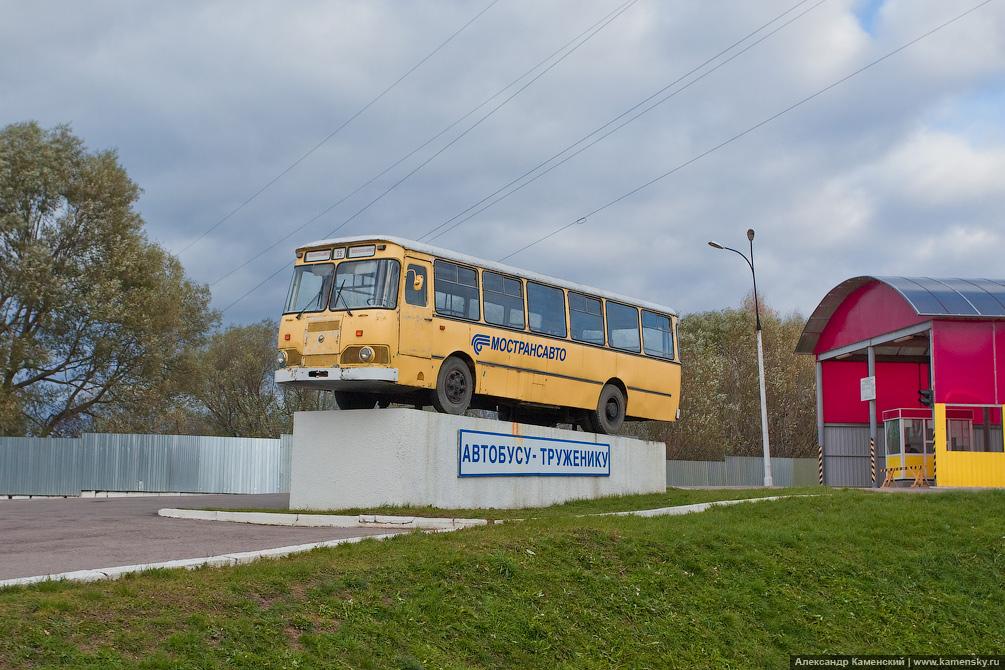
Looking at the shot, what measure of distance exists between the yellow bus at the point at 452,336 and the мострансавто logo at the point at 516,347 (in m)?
0.02

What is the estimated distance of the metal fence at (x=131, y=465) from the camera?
37.0m

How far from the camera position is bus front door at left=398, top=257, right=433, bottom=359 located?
1841 centimetres

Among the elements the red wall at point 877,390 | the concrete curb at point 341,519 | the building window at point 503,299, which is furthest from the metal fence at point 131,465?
the concrete curb at point 341,519

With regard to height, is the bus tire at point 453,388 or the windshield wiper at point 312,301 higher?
the windshield wiper at point 312,301

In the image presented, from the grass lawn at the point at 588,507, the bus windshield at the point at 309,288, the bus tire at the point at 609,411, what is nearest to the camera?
the grass lawn at the point at 588,507

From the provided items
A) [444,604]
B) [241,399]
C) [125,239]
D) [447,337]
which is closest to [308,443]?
[447,337]

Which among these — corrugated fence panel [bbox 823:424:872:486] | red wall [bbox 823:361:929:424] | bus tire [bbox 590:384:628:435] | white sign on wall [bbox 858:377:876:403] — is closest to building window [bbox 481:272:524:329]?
bus tire [bbox 590:384:628:435]

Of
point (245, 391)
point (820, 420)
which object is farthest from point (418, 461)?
point (245, 391)

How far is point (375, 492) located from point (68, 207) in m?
26.1

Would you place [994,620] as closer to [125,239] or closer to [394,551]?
[394,551]

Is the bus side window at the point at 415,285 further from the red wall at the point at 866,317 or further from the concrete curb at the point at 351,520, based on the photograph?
the red wall at the point at 866,317

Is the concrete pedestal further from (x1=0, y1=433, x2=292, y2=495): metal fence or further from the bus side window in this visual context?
(x1=0, y1=433, x2=292, y2=495): metal fence

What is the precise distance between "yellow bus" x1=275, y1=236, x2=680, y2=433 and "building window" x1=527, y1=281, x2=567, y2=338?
0.03 m

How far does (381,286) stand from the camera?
60.7ft
